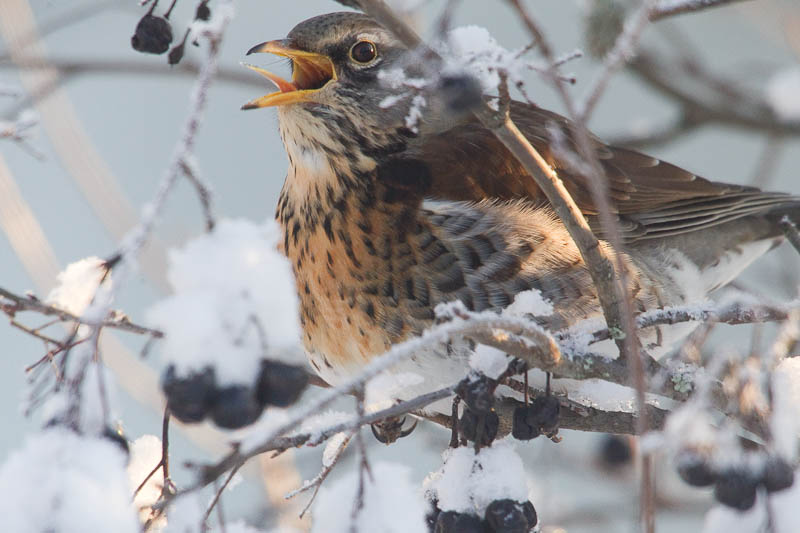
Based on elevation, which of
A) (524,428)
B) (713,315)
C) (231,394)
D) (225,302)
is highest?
(225,302)

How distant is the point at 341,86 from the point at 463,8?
4.82 metres

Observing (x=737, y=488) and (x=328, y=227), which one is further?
(x=328, y=227)

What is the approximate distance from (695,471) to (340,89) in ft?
5.02

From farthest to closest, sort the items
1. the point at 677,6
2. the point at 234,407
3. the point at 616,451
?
the point at 616,451
the point at 677,6
the point at 234,407

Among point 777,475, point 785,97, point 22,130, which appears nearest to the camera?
point 777,475

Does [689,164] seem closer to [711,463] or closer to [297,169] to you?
[297,169]

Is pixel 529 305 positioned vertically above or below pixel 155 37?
below

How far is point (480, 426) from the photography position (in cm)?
182

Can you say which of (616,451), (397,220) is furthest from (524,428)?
(616,451)

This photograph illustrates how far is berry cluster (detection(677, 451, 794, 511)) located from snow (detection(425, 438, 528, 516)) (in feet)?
1.35

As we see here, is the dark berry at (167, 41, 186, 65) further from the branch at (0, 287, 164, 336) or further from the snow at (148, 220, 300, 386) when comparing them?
the snow at (148, 220, 300, 386)

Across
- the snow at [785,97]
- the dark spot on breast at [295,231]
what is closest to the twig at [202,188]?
the dark spot on breast at [295,231]

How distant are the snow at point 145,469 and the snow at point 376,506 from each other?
478 mm

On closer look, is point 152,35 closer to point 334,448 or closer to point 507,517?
point 334,448
